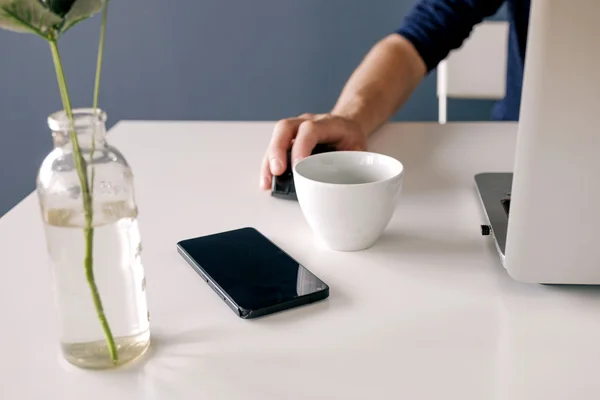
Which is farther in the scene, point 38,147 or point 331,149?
point 38,147

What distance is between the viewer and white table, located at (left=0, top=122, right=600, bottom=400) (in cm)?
47

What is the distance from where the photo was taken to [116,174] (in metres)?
0.47

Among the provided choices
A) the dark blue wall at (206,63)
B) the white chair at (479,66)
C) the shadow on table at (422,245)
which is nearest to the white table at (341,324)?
the shadow on table at (422,245)

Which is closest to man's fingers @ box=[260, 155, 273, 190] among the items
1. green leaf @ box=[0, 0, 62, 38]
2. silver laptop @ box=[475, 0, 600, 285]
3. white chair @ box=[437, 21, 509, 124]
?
silver laptop @ box=[475, 0, 600, 285]

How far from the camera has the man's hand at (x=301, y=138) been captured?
Answer: 80cm

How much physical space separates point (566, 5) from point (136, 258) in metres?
0.36

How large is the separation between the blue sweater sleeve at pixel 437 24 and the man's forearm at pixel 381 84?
0.02m

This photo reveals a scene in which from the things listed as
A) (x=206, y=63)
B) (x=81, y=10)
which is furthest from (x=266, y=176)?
(x=206, y=63)

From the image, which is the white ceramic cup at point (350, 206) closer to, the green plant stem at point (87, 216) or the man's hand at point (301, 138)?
the man's hand at point (301, 138)

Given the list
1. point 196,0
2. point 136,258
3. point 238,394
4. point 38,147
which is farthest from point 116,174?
point 38,147

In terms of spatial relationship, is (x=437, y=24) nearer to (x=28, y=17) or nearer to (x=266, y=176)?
(x=266, y=176)

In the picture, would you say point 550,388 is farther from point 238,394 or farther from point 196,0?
point 196,0

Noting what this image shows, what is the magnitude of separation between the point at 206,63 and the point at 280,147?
1215 millimetres

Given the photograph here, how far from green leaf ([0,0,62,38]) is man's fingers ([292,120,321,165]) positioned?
1.33ft
